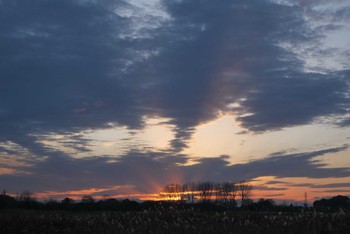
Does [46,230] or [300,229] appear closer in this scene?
[300,229]

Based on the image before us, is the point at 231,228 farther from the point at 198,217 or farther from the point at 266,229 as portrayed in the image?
the point at 198,217

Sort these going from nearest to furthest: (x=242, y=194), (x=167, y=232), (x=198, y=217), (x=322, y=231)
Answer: (x=322, y=231), (x=167, y=232), (x=198, y=217), (x=242, y=194)

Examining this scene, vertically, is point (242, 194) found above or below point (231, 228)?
above

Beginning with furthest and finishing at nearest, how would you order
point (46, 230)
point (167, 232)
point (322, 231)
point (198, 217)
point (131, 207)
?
1. point (131, 207)
2. point (198, 217)
3. point (46, 230)
4. point (167, 232)
5. point (322, 231)

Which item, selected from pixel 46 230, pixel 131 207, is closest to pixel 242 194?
pixel 131 207

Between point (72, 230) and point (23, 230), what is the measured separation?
228 cm

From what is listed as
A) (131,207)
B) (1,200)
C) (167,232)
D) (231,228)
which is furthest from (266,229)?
(1,200)

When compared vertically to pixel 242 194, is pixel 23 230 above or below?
below

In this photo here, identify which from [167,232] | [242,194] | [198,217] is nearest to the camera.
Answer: [167,232]

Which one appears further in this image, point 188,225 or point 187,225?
point 188,225

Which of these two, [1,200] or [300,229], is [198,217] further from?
[1,200]

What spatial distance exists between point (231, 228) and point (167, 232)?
103 inches

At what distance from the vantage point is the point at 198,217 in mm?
24922

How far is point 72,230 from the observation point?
68.0 ft
